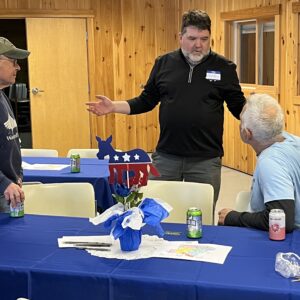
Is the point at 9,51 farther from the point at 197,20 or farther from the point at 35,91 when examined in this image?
the point at 35,91

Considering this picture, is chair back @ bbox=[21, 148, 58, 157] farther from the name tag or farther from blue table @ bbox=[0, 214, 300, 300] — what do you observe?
blue table @ bbox=[0, 214, 300, 300]

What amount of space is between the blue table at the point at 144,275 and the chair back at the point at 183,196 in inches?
27.2

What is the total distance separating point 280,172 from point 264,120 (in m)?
0.23

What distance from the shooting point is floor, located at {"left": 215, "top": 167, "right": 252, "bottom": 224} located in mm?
5630

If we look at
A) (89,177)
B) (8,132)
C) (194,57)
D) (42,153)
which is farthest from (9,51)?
(42,153)

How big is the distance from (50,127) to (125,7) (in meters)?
2.05

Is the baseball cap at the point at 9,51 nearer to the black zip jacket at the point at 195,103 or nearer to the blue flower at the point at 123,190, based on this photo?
the black zip jacket at the point at 195,103

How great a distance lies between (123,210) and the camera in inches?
81.5

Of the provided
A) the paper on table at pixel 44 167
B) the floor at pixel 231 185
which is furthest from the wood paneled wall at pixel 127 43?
the paper on table at pixel 44 167

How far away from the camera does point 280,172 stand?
2156 mm

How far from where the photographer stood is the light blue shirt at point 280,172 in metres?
2.13

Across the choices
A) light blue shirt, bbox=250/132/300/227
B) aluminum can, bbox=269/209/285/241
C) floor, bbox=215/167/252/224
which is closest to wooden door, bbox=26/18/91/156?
floor, bbox=215/167/252/224

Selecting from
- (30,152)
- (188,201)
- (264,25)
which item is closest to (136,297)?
(188,201)

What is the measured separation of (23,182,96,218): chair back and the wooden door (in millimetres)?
4978
